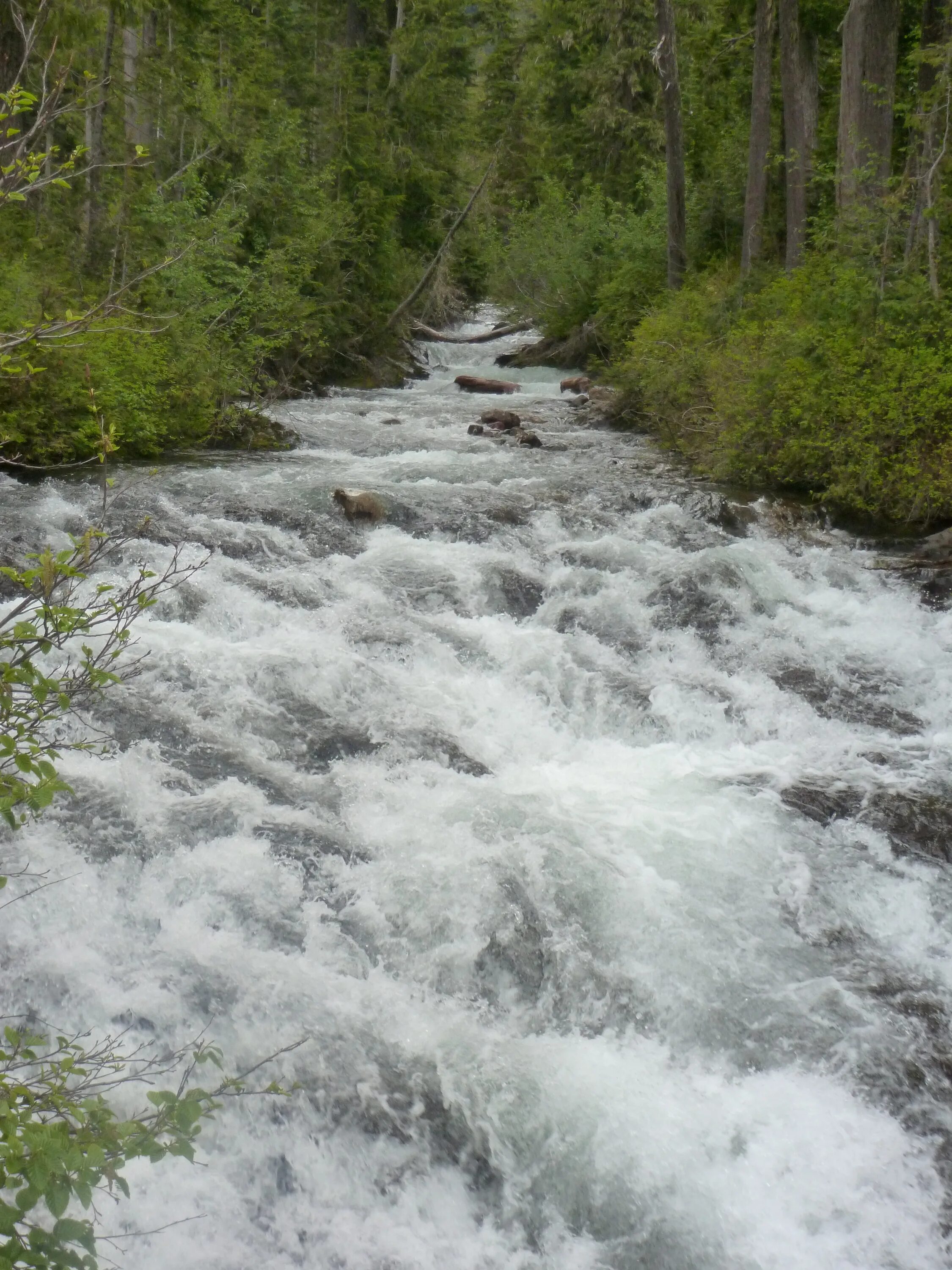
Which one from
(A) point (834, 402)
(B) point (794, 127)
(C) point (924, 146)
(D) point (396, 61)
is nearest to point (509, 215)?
(D) point (396, 61)

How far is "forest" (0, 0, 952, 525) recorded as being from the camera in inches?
435

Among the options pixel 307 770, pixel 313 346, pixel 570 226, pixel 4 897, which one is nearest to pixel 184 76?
pixel 313 346

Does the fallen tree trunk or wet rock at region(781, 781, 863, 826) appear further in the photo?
the fallen tree trunk

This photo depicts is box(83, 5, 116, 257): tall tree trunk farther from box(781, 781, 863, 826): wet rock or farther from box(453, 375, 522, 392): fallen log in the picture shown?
box(781, 781, 863, 826): wet rock

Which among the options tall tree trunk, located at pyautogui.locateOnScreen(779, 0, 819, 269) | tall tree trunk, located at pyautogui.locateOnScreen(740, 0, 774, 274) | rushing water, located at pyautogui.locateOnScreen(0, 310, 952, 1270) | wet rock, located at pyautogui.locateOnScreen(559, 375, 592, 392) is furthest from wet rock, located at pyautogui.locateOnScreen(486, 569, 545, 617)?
wet rock, located at pyautogui.locateOnScreen(559, 375, 592, 392)

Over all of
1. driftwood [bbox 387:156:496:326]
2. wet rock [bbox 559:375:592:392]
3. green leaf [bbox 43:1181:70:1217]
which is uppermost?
driftwood [bbox 387:156:496:326]

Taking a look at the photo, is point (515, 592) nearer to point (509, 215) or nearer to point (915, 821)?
point (915, 821)

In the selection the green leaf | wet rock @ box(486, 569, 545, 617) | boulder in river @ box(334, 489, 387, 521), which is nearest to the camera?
the green leaf

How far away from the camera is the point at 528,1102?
4227 millimetres

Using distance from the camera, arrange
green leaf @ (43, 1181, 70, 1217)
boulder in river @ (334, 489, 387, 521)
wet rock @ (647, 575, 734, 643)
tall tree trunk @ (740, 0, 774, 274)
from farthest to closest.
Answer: tall tree trunk @ (740, 0, 774, 274) → boulder in river @ (334, 489, 387, 521) → wet rock @ (647, 575, 734, 643) → green leaf @ (43, 1181, 70, 1217)

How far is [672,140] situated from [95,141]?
10.7 metres

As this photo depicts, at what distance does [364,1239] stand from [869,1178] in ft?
6.51

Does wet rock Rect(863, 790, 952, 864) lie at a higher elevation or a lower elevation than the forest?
lower

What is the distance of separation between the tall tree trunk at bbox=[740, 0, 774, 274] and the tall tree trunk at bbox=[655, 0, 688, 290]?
155cm
